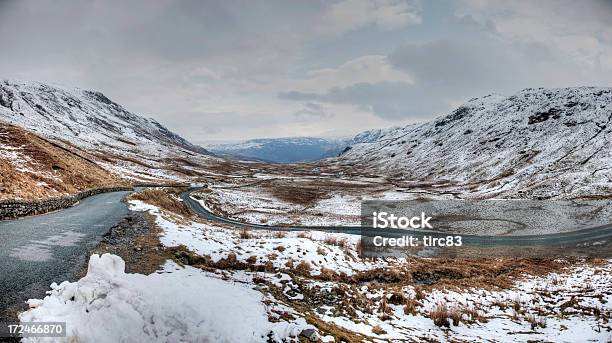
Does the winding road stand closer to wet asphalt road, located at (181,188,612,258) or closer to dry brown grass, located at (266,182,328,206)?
wet asphalt road, located at (181,188,612,258)

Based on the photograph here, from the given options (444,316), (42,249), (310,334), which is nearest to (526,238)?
(444,316)

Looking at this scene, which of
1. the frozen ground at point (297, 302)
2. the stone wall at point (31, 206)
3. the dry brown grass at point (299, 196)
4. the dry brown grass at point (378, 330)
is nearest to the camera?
the frozen ground at point (297, 302)

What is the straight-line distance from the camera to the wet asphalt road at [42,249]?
12.6 meters

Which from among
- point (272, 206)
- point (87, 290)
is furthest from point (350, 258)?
point (272, 206)

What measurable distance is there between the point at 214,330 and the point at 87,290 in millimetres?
3920

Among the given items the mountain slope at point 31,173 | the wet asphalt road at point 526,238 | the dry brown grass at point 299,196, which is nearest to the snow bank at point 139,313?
the mountain slope at point 31,173

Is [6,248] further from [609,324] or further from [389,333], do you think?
[609,324]

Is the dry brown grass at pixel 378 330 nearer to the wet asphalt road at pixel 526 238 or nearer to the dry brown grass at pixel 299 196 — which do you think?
the wet asphalt road at pixel 526 238

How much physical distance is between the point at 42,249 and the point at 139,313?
10.8 metres

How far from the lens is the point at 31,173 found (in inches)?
1693

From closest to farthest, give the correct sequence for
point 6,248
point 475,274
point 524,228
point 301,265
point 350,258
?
point 6,248
point 301,265
point 350,258
point 475,274
point 524,228

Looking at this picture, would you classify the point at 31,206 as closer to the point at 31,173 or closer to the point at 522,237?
the point at 31,173

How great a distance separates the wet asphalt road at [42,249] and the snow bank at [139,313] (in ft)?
5.07

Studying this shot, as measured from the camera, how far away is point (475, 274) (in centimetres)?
2688
